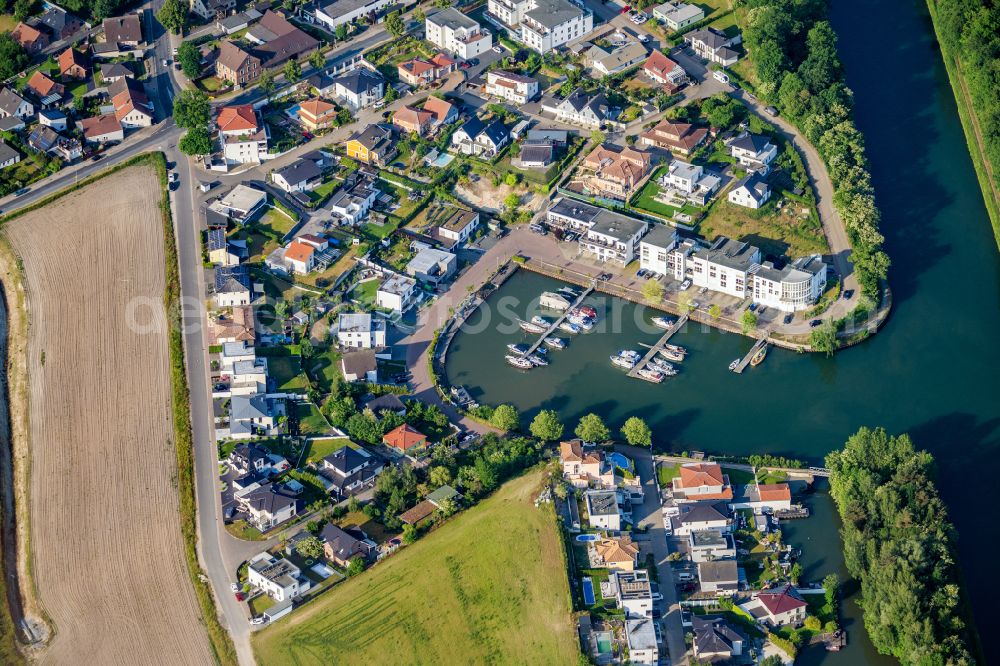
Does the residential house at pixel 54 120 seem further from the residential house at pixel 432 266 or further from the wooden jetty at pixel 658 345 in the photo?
the wooden jetty at pixel 658 345

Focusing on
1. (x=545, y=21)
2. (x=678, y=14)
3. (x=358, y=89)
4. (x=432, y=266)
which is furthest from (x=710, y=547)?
(x=678, y=14)

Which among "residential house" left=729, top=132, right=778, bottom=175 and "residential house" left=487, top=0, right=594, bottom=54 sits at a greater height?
"residential house" left=487, top=0, right=594, bottom=54

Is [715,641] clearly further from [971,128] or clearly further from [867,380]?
[971,128]

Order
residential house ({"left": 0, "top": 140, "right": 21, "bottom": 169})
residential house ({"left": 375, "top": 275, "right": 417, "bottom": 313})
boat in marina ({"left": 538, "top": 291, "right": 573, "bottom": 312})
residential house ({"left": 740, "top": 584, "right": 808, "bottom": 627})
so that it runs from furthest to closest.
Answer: residential house ({"left": 0, "top": 140, "right": 21, "bottom": 169})
boat in marina ({"left": 538, "top": 291, "right": 573, "bottom": 312})
residential house ({"left": 375, "top": 275, "right": 417, "bottom": 313})
residential house ({"left": 740, "top": 584, "right": 808, "bottom": 627})

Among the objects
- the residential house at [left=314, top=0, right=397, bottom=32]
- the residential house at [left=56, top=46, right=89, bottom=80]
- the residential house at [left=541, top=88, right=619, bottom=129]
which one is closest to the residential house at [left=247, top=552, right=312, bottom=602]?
the residential house at [left=541, top=88, right=619, bottom=129]

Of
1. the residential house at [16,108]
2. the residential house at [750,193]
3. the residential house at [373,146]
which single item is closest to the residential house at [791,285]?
the residential house at [750,193]

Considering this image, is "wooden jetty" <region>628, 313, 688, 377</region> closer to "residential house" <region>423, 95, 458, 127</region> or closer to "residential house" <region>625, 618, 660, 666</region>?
"residential house" <region>625, 618, 660, 666</region>
